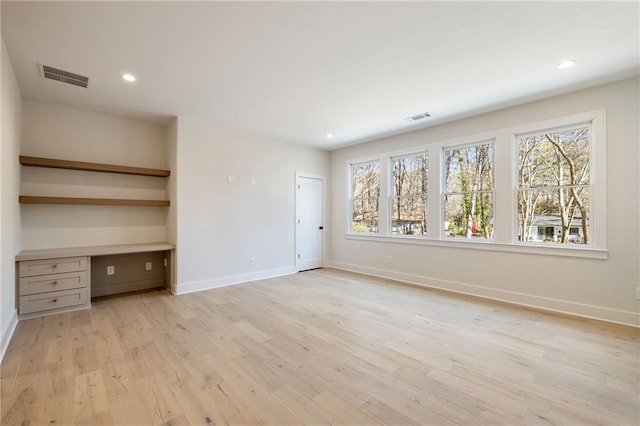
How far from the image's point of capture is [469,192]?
4.39 metres

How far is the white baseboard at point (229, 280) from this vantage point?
4.34 meters

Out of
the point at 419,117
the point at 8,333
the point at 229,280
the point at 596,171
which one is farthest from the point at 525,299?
the point at 8,333

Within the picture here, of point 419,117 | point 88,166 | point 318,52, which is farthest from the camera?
point 419,117

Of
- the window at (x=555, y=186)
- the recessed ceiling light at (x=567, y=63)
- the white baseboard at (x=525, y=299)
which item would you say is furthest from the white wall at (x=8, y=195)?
the window at (x=555, y=186)

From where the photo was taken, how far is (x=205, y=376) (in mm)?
2125

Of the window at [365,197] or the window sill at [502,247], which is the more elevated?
the window at [365,197]

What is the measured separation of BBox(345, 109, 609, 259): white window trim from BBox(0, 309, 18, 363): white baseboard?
4907mm

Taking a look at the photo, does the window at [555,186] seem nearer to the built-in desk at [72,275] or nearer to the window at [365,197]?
the window at [365,197]

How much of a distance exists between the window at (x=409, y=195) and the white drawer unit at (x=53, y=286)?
4734 millimetres

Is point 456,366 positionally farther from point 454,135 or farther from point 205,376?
point 454,135

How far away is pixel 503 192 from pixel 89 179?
5.84m

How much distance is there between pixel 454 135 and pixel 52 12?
4691 millimetres

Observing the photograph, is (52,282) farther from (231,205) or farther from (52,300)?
(231,205)

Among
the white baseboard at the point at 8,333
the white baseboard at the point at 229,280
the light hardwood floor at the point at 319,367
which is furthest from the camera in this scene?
the white baseboard at the point at 229,280
